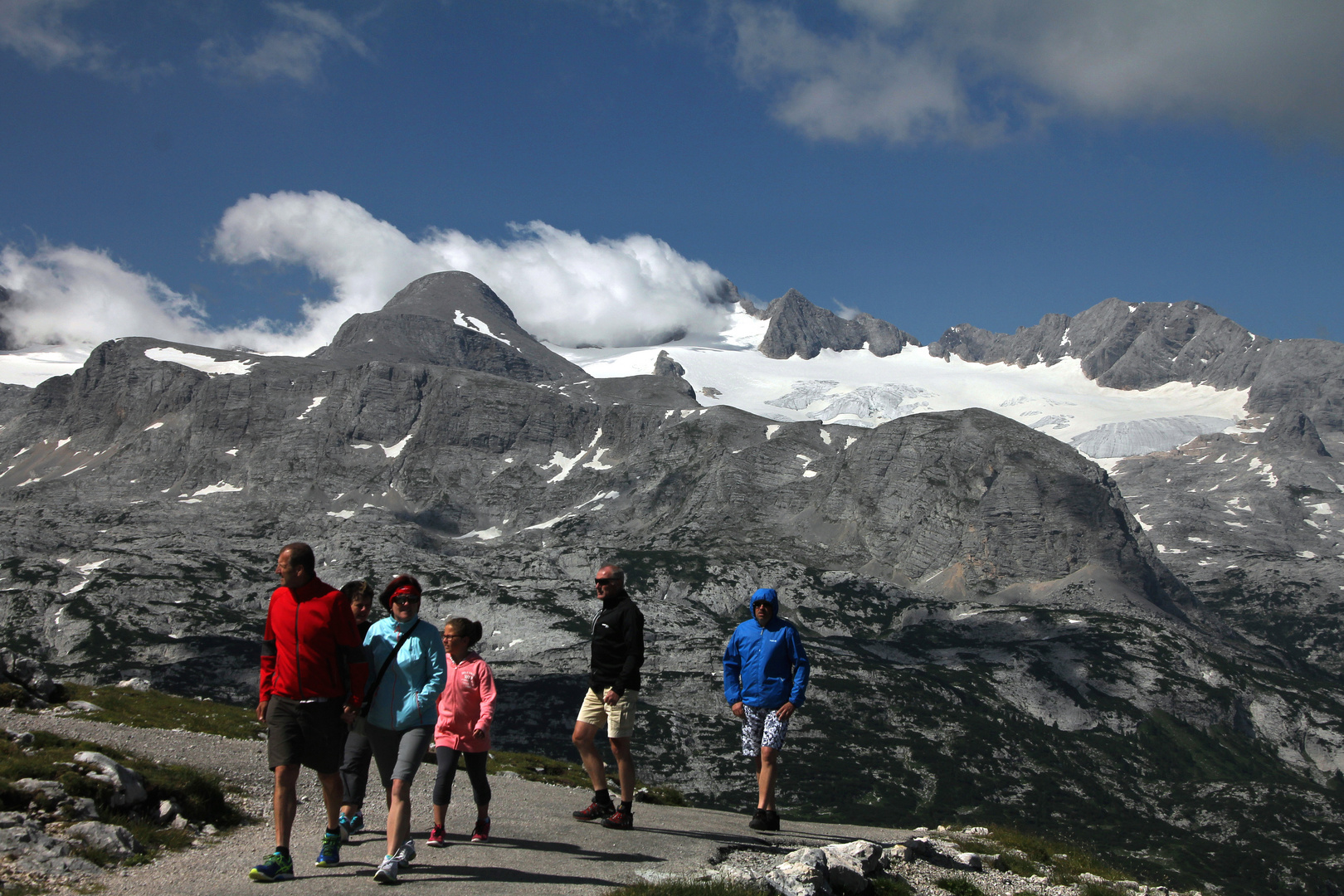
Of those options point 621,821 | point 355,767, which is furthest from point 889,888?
point 355,767

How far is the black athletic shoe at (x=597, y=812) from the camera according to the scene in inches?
907

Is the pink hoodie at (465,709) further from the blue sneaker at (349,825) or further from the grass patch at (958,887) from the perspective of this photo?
the grass patch at (958,887)

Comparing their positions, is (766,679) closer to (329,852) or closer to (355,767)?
(355,767)

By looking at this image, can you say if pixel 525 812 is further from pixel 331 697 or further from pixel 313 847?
pixel 331 697

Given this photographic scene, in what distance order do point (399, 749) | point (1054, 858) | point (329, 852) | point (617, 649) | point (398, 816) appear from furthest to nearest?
1. point (1054, 858)
2. point (617, 649)
3. point (399, 749)
4. point (329, 852)
5. point (398, 816)

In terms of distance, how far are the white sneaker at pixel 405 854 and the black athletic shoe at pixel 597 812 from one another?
6.46m

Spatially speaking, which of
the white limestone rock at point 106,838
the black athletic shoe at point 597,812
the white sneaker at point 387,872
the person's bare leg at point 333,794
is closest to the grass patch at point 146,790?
the white limestone rock at point 106,838

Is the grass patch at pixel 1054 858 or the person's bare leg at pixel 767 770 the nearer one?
the person's bare leg at pixel 767 770

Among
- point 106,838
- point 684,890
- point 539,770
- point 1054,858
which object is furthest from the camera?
point 539,770

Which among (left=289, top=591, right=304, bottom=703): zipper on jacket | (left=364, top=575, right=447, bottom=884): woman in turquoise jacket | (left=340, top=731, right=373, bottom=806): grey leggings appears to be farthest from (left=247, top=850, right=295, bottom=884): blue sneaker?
(left=340, top=731, right=373, bottom=806): grey leggings

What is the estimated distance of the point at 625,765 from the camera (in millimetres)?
21484

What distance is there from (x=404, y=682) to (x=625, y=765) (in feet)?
17.9

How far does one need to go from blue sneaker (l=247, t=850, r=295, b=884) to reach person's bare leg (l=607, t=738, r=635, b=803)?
21.7 feet

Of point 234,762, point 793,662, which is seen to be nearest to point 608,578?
point 793,662
